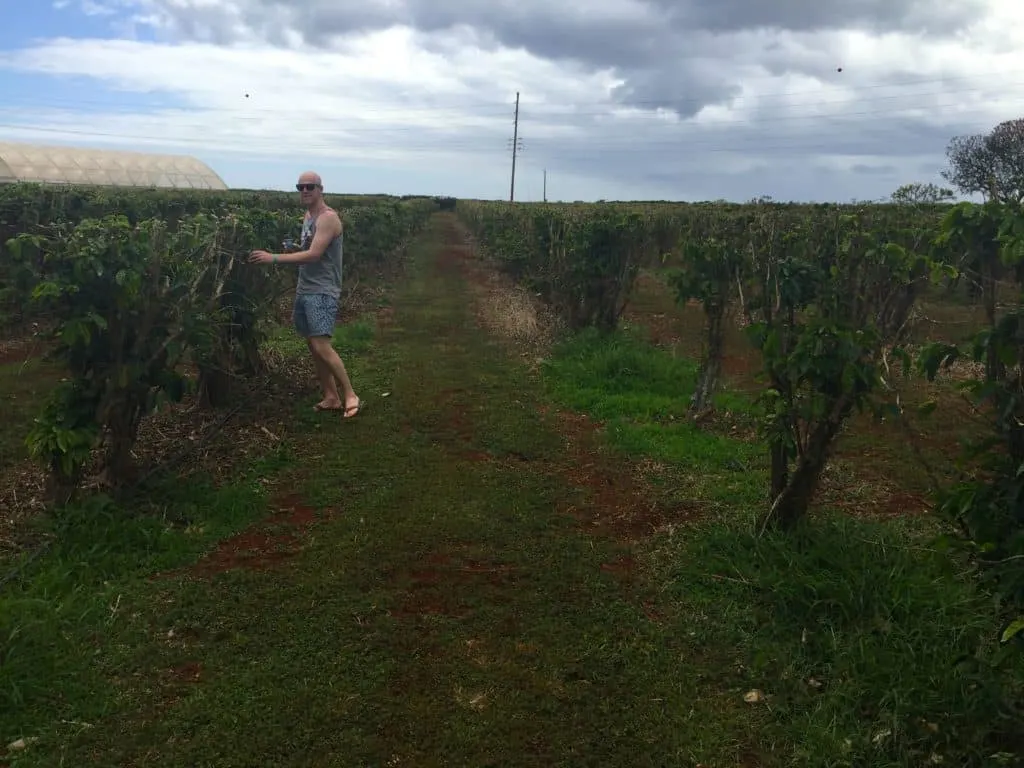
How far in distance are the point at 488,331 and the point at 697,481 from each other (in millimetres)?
5825

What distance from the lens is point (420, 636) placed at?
126 inches

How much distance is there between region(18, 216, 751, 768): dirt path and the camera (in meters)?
2.61

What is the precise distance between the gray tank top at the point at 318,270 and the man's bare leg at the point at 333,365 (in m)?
0.38

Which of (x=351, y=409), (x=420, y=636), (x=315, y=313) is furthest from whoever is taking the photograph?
(x=351, y=409)

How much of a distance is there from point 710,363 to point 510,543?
2996 mm

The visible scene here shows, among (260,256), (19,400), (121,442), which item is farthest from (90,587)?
(19,400)

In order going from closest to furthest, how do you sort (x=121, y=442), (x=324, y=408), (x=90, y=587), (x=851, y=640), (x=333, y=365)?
(x=851, y=640) < (x=90, y=587) < (x=121, y=442) < (x=333, y=365) < (x=324, y=408)

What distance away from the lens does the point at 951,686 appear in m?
2.70

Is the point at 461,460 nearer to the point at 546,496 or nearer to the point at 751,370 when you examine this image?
the point at 546,496

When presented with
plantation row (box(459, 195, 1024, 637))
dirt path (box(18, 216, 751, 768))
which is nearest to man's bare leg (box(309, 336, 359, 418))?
dirt path (box(18, 216, 751, 768))

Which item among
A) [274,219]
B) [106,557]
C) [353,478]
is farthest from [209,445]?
[274,219]

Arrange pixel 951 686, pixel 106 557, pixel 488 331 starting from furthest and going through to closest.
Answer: pixel 488 331
pixel 106 557
pixel 951 686

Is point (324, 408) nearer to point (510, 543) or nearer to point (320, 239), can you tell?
point (320, 239)

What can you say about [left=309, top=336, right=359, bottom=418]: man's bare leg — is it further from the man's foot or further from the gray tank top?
the gray tank top
